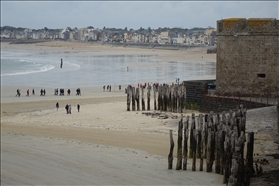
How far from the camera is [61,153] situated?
16.5 metres

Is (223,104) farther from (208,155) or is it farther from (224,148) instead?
(224,148)

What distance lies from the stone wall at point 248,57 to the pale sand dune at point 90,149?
3519mm

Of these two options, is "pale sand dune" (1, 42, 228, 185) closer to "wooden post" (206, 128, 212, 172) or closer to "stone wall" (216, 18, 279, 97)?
"wooden post" (206, 128, 212, 172)

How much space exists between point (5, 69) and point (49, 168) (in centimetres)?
4964

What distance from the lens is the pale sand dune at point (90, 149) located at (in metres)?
13.3

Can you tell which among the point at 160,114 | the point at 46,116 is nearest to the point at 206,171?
the point at 160,114

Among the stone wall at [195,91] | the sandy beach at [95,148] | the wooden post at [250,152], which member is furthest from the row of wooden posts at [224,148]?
the stone wall at [195,91]

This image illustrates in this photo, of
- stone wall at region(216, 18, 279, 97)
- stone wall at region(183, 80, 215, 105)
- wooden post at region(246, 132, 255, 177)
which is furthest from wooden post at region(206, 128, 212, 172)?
stone wall at region(183, 80, 215, 105)

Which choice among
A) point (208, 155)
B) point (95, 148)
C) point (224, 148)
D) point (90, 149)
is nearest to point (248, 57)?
point (95, 148)

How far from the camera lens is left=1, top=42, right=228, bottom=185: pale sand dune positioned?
13.3 meters

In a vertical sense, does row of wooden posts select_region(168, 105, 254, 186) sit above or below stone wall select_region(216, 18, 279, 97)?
below

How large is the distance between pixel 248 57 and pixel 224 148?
11.0 m

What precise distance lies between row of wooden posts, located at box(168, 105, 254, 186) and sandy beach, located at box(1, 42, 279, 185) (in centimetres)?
34

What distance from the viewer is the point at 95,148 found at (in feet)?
56.5
